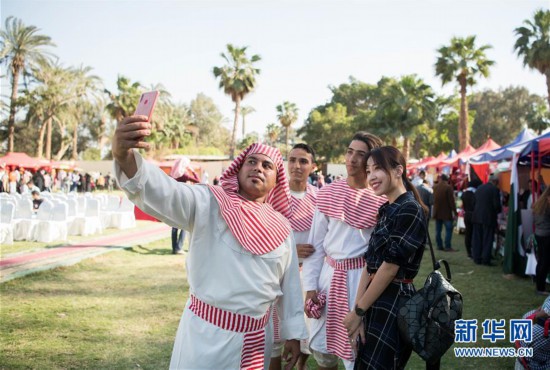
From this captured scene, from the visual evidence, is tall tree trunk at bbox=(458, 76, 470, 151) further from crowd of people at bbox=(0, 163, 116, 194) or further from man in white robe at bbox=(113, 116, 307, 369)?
man in white robe at bbox=(113, 116, 307, 369)

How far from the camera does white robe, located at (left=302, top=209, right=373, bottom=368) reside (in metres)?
2.89

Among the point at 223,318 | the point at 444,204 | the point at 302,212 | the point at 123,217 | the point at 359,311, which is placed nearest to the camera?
the point at 223,318

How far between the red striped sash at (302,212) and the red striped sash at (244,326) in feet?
4.77

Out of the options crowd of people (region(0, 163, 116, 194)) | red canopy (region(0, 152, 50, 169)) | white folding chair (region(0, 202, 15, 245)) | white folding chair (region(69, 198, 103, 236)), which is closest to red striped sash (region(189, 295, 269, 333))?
white folding chair (region(0, 202, 15, 245))

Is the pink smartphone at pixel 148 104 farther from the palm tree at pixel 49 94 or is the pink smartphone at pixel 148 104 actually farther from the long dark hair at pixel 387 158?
the palm tree at pixel 49 94

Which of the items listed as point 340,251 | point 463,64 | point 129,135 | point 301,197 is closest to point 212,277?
point 129,135

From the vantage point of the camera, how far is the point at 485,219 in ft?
29.8

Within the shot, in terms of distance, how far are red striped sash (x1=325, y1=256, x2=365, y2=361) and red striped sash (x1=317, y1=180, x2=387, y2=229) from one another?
26cm

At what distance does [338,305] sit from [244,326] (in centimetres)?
92

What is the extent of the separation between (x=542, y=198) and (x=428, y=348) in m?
4.89

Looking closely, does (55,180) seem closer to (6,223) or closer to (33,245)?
→ (6,223)

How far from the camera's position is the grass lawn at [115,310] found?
4.27 metres

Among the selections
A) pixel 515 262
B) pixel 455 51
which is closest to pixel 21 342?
pixel 515 262

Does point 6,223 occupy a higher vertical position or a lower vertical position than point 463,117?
lower
